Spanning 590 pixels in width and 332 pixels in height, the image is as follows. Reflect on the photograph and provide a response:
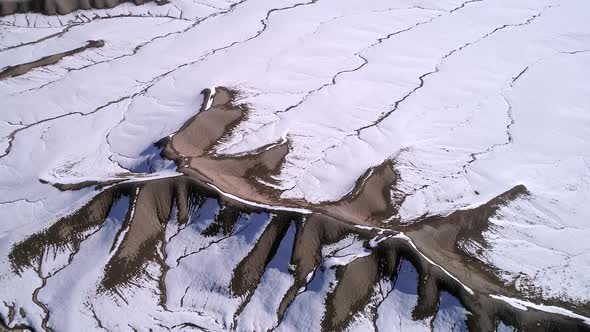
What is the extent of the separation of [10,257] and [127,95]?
11.1 meters

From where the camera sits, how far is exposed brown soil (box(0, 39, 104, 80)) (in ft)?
89.9

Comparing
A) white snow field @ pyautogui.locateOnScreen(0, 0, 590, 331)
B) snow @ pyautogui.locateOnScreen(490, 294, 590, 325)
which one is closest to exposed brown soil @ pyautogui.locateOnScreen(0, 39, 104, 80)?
white snow field @ pyautogui.locateOnScreen(0, 0, 590, 331)

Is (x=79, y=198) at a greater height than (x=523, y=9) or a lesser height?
lesser

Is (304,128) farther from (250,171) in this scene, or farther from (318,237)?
(318,237)

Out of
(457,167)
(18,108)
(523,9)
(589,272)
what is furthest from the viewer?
(523,9)

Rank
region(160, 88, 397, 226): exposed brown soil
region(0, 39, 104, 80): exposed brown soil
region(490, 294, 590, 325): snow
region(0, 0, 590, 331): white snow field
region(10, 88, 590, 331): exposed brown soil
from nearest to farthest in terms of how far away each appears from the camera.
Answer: region(490, 294, 590, 325): snow
region(10, 88, 590, 331): exposed brown soil
region(0, 0, 590, 331): white snow field
region(160, 88, 397, 226): exposed brown soil
region(0, 39, 104, 80): exposed brown soil

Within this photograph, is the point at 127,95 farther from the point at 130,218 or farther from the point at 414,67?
the point at 414,67

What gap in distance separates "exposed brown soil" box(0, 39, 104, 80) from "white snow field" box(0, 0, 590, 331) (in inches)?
15.3

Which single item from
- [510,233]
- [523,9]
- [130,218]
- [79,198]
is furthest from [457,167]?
[523,9]

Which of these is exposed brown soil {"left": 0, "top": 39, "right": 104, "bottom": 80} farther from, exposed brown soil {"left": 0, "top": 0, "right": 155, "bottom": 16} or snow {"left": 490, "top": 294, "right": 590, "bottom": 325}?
snow {"left": 490, "top": 294, "right": 590, "bottom": 325}

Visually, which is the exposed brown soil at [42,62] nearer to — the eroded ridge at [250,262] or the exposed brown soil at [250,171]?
the exposed brown soil at [250,171]

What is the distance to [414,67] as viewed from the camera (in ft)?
90.1

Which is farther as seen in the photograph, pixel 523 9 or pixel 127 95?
pixel 523 9

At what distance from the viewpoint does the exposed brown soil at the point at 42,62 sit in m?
27.4
